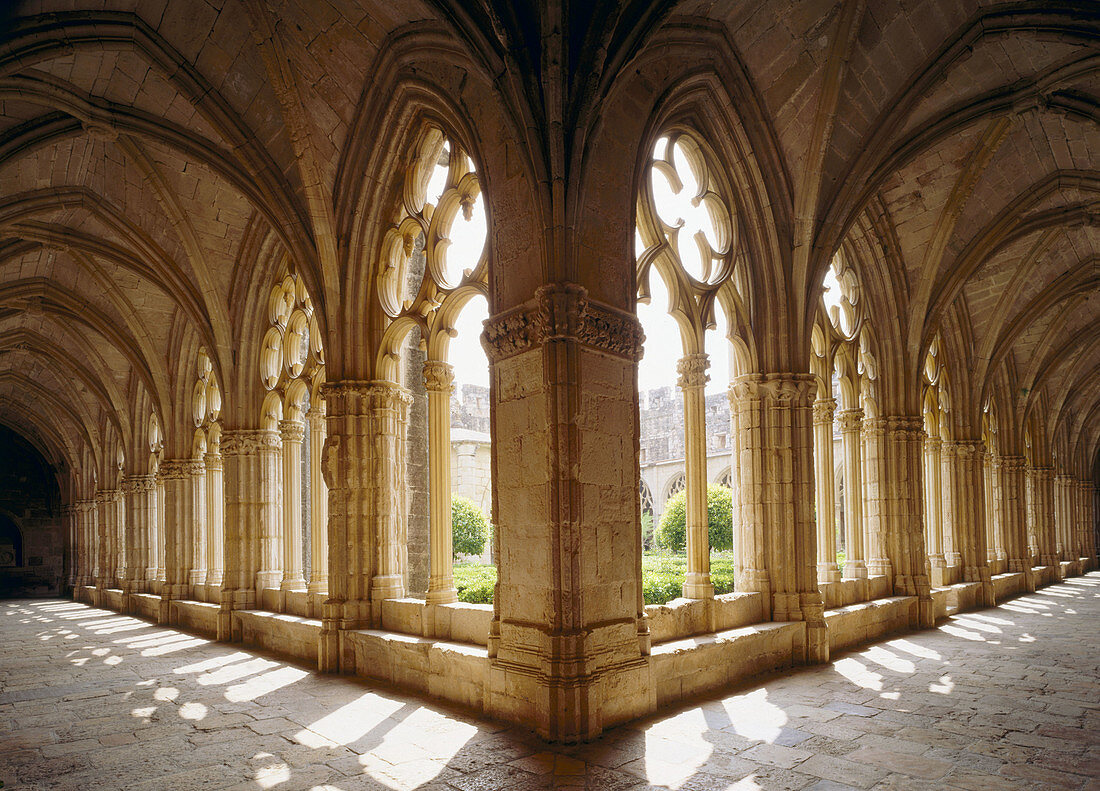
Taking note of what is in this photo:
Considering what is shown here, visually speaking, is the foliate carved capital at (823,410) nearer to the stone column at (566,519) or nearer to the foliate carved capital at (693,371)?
the foliate carved capital at (693,371)

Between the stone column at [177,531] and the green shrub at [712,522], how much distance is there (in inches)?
356

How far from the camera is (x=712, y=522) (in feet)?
53.7

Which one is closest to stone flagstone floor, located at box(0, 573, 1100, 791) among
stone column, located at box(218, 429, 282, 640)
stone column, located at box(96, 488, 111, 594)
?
stone column, located at box(218, 429, 282, 640)

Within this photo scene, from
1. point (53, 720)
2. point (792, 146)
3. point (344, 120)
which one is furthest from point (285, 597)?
point (792, 146)

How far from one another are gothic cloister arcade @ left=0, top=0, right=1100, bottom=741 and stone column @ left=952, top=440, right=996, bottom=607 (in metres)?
0.06

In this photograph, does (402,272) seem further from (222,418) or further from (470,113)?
(222,418)

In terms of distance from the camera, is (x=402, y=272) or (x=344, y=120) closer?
(x=344, y=120)

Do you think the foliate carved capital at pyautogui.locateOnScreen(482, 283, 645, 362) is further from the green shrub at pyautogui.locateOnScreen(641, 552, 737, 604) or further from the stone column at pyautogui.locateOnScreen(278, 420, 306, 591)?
the stone column at pyautogui.locateOnScreen(278, 420, 306, 591)

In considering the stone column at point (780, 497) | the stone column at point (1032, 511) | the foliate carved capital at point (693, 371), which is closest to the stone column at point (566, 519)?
the foliate carved capital at point (693, 371)

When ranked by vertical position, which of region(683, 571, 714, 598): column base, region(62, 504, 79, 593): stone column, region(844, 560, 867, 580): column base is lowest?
region(62, 504, 79, 593): stone column

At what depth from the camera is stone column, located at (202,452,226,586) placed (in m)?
10.4

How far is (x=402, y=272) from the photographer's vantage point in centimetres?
724

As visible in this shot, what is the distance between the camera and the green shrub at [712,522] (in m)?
16.3

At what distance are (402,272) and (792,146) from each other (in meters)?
3.62
